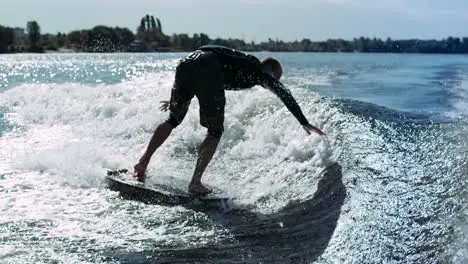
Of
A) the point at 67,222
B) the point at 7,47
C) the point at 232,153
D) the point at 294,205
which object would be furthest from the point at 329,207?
the point at 7,47

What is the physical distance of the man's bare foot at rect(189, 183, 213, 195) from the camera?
5.33 metres

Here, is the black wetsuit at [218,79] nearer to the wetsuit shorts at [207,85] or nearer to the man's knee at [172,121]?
the wetsuit shorts at [207,85]

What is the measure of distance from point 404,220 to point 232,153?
12.5ft

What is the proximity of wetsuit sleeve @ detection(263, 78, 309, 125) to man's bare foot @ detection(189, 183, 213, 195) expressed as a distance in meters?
1.15

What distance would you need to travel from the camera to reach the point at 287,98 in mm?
5586

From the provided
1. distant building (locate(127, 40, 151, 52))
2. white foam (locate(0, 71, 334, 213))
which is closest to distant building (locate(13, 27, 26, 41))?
distant building (locate(127, 40, 151, 52))

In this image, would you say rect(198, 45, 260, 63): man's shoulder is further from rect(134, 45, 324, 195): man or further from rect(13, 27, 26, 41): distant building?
rect(13, 27, 26, 41): distant building

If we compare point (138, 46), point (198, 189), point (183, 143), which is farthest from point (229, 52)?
point (138, 46)

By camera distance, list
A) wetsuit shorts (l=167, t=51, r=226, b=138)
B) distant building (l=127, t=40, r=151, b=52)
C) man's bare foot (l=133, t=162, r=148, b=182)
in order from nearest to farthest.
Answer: wetsuit shorts (l=167, t=51, r=226, b=138), man's bare foot (l=133, t=162, r=148, b=182), distant building (l=127, t=40, r=151, b=52)

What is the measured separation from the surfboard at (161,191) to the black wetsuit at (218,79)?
27.2 inches

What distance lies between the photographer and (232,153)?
7324 mm

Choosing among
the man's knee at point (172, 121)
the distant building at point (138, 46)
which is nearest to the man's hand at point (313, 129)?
the man's knee at point (172, 121)

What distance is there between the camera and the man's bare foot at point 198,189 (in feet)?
17.5

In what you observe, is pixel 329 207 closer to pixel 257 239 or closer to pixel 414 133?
pixel 257 239
